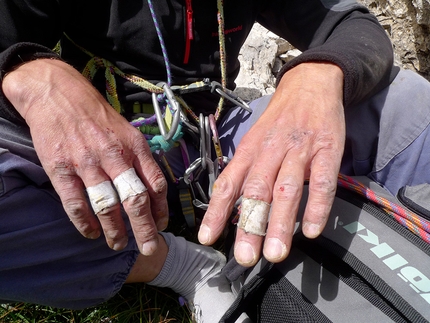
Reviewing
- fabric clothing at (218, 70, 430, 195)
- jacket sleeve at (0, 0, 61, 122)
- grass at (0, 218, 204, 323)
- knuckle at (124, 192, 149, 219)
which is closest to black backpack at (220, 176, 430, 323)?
fabric clothing at (218, 70, 430, 195)

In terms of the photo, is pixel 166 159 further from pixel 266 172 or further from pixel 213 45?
pixel 266 172

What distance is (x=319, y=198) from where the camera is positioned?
2.51ft

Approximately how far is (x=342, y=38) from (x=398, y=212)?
0.58 metres

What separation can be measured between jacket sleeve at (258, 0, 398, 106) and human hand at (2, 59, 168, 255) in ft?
1.76

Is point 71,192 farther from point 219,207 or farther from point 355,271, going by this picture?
point 355,271

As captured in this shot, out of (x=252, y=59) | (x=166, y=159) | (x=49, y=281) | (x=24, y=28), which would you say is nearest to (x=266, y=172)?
(x=166, y=159)

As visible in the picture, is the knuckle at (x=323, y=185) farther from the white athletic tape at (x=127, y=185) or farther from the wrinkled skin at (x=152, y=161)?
the white athletic tape at (x=127, y=185)

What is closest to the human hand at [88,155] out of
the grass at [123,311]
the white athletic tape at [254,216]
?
the white athletic tape at [254,216]

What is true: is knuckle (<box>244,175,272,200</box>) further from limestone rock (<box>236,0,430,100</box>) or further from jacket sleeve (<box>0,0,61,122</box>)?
limestone rock (<box>236,0,430,100</box>)

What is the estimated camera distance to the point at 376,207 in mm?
917

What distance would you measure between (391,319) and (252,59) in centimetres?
190

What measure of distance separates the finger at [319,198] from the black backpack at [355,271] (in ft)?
0.50

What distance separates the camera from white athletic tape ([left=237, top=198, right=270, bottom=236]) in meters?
0.74

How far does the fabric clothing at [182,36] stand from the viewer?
39.9 inches
